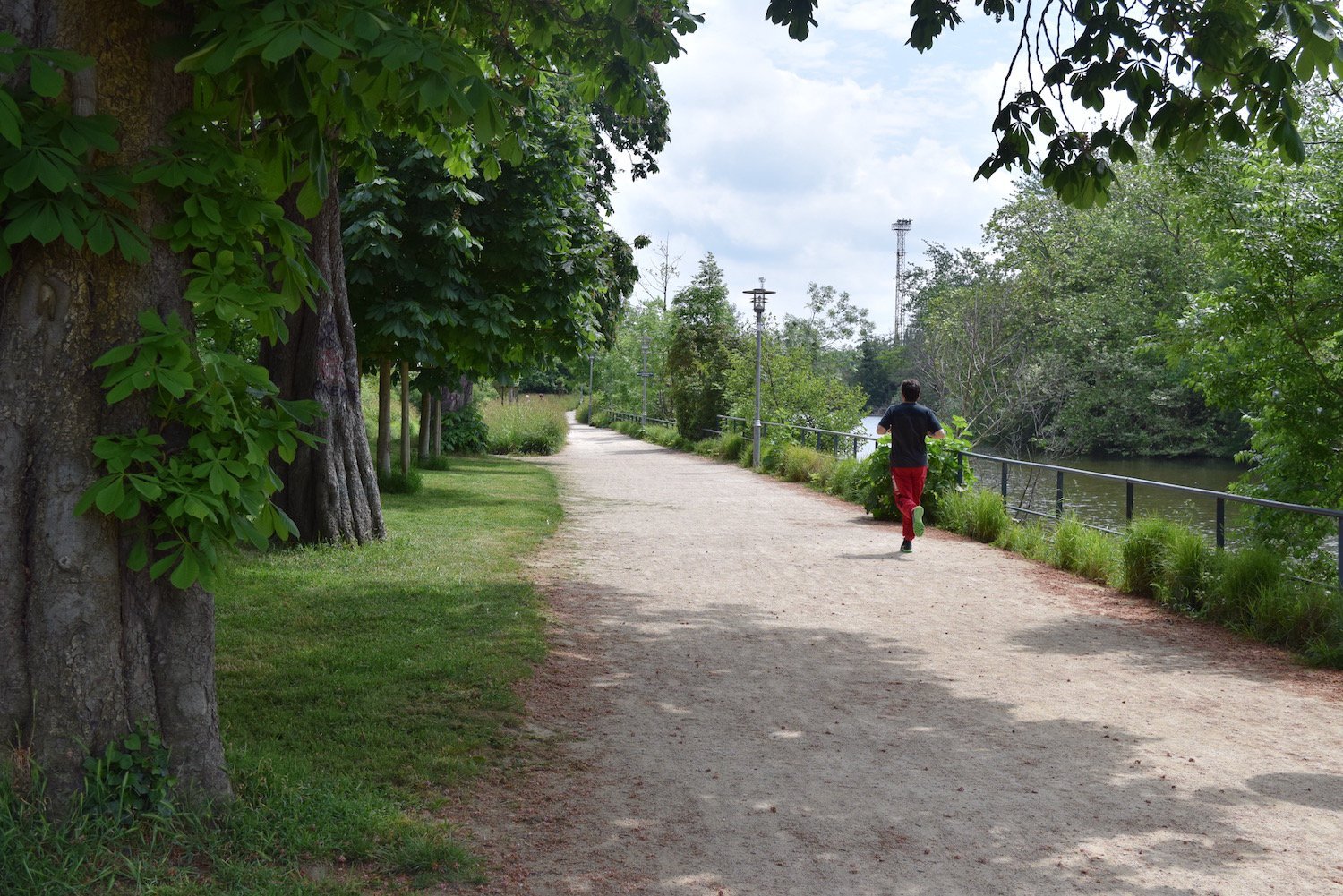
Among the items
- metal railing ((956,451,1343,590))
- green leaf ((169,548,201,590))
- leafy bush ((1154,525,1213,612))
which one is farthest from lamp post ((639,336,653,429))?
green leaf ((169,548,201,590))

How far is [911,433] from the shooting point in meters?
13.0

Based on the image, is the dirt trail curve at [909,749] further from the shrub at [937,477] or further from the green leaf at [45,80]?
the shrub at [937,477]

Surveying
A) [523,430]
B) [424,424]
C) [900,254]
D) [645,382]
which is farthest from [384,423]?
[900,254]

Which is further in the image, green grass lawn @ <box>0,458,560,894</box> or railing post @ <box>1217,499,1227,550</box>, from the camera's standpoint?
railing post @ <box>1217,499,1227,550</box>

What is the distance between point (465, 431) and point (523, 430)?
3519 mm

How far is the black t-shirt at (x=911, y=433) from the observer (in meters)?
13.0

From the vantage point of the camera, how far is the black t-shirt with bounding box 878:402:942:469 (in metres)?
13.0

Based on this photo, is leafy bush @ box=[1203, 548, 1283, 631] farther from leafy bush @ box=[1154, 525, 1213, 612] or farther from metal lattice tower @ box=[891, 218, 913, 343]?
metal lattice tower @ box=[891, 218, 913, 343]

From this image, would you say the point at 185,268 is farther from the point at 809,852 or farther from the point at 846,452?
the point at 846,452

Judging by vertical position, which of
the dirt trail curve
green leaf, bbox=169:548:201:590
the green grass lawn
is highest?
green leaf, bbox=169:548:201:590

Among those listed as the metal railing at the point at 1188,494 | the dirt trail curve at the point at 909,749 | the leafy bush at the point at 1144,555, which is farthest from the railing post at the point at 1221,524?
the dirt trail curve at the point at 909,749

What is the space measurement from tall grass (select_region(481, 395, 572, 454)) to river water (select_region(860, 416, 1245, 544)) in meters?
9.57

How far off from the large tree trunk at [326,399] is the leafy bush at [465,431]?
18709 mm

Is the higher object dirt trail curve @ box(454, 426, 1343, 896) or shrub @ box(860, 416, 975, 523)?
shrub @ box(860, 416, 975, 523)
